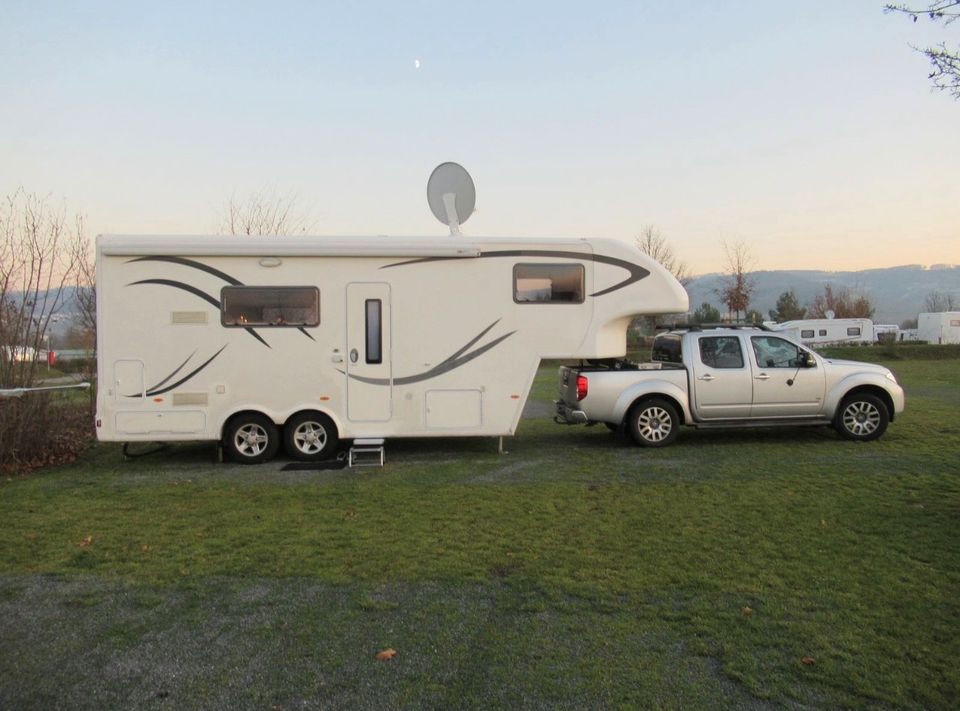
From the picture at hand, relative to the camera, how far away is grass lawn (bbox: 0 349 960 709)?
3336mm

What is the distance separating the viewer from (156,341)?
8.59m

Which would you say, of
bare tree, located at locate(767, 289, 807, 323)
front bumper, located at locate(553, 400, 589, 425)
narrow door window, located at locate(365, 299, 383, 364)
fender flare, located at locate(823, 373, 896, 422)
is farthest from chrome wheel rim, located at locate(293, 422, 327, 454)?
bare tree, located at locate(767, 289, 807, 323)

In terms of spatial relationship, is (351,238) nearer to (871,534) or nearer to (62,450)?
(62,450)

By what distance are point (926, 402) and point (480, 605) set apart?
13860 millimetres

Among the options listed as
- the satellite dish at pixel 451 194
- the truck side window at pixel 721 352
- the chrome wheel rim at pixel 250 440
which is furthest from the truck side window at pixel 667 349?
the chrome wheel rim at pixel 250 440

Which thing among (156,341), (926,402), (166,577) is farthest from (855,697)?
(926,402)

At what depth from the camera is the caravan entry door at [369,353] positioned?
884 centimetres

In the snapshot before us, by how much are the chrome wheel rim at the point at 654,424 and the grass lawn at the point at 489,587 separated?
1384 mm

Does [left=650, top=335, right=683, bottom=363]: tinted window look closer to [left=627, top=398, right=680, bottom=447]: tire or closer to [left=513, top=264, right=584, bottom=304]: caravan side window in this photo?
[left=627, top=398, right=680, bottom=447]: tire

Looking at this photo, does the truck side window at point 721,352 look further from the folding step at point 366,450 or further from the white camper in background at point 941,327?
the white camper in background at point 941,327

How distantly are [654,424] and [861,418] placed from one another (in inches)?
120

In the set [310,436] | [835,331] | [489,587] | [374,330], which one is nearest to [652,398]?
[374,330]

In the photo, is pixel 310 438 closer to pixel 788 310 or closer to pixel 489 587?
pixel 489 587

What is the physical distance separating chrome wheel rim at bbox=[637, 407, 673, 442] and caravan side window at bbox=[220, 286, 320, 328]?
15.3ft
